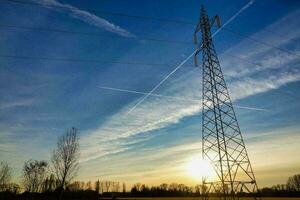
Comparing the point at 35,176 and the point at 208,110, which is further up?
the point at 208,110

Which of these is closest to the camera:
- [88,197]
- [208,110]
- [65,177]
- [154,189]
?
[208,110]

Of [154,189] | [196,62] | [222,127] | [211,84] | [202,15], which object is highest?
[202,15]

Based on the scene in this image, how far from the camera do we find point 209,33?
26.0 meters

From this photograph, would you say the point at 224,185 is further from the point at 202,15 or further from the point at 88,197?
the point at 88,197

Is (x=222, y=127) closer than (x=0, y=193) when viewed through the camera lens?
Yes

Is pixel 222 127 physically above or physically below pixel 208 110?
below

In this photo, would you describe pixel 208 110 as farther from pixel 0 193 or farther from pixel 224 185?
pixel 0 193

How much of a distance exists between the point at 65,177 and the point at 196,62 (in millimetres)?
20312

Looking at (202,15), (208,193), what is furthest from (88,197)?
(202,15)

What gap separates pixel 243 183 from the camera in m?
21.3

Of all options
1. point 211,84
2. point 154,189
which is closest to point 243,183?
point 211,84

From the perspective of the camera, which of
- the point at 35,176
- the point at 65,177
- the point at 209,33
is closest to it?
the point at 209,33

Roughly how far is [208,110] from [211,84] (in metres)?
2.54

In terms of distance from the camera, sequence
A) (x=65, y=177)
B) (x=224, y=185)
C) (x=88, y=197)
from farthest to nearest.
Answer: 1. (x=88, y=197)
2. (x=65, y=177)
3. (x=224, y=185)
